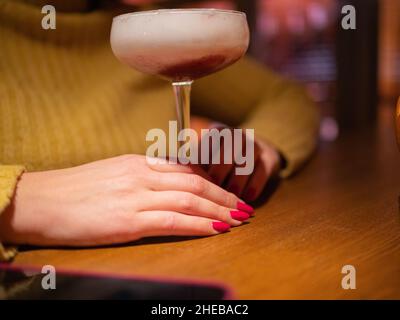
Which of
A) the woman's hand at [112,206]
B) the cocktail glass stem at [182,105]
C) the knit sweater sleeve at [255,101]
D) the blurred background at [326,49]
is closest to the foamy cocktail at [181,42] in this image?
the cocktail glass stem at [182,105]

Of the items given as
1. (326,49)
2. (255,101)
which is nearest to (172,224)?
(255,101)

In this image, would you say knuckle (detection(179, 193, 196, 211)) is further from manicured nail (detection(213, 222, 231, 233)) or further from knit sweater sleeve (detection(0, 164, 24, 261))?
knit sweater sleeve (detection(0, 164, 24, 261))

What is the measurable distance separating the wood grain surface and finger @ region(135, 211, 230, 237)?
13 mm

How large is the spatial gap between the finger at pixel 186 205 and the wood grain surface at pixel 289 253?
37 millimetres

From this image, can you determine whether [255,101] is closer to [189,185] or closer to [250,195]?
[250,195]

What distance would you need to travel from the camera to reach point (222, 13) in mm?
711

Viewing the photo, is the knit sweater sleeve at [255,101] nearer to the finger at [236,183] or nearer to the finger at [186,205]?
the finger at [236,183]

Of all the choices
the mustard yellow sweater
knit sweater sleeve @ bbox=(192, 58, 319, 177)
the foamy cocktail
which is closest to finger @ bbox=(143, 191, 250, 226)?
the foamy cocktail

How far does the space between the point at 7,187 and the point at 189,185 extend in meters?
0.25

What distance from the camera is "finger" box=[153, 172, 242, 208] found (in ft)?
2.32

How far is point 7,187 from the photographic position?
2.17 feet
